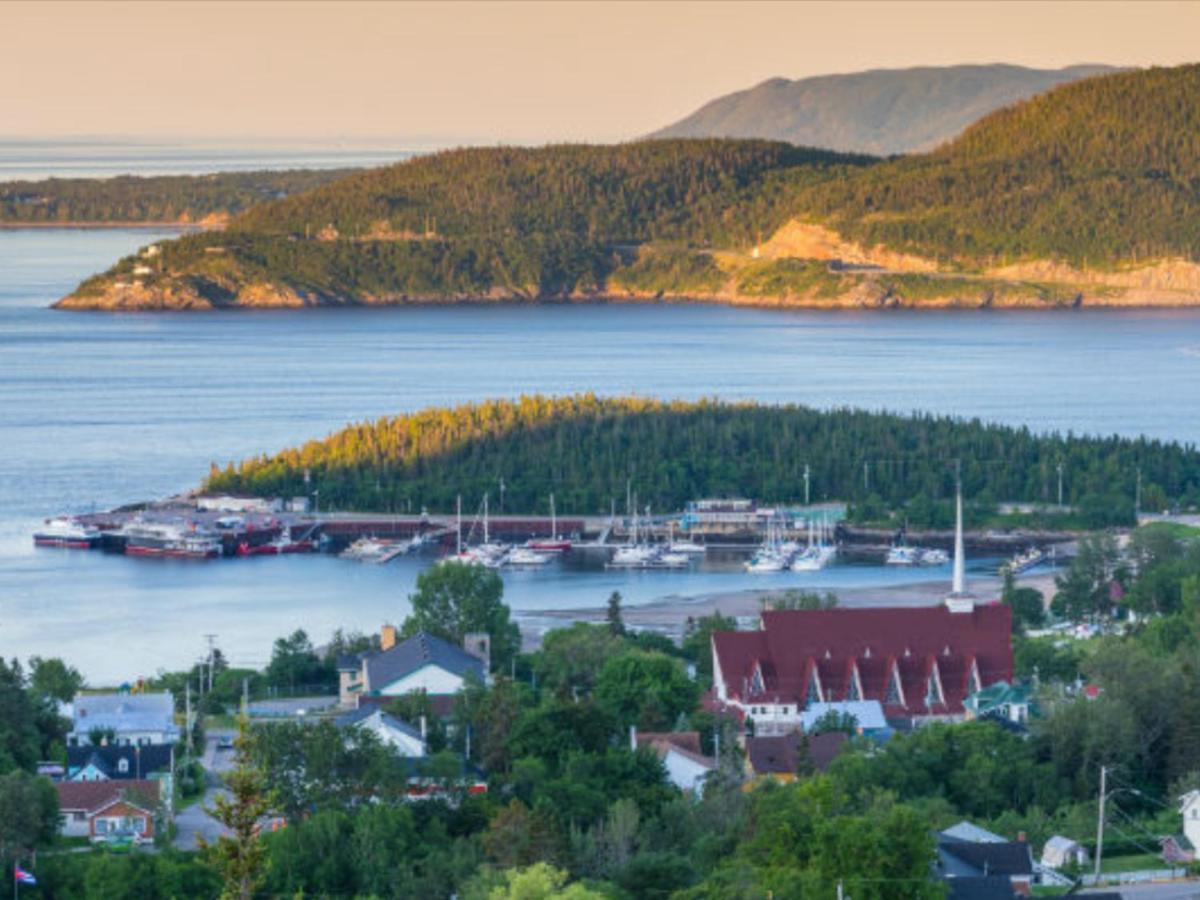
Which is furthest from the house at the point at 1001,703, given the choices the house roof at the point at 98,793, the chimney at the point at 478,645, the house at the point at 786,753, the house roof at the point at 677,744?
the house roof at the point at 98,793

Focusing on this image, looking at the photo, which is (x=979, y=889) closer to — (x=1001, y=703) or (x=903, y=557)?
(x=1001, y=703)

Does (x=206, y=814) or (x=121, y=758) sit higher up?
(x=206, y=814)

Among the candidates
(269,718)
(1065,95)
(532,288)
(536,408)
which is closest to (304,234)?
(532,288)

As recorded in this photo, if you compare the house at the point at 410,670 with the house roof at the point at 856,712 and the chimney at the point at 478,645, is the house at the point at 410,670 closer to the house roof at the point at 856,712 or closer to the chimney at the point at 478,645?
the chimney at the point at 478,645

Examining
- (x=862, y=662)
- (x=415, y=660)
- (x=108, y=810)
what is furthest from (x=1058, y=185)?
(x=108, y=810)

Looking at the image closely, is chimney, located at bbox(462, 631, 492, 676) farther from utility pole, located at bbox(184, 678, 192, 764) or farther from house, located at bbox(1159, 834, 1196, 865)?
house, located at bbox(1159, 834, 1196, 865)

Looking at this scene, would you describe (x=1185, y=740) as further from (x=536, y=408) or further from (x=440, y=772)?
(x=536, y=408)
